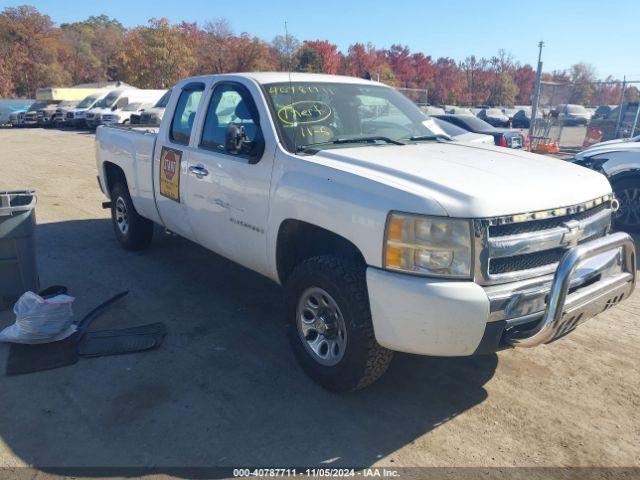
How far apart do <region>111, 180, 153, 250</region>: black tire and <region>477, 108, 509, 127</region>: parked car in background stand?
102 feet

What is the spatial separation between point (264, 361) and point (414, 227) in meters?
1.65

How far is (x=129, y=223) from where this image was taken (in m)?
6.22

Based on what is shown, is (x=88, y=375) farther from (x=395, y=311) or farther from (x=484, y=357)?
(x=484, y=357)

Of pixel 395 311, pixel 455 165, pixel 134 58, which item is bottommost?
pixel 395 311

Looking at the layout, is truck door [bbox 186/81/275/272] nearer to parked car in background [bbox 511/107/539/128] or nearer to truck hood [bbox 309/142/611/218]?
truck hood [bbox 309/142/611/218]

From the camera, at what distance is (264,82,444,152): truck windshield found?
3.90m

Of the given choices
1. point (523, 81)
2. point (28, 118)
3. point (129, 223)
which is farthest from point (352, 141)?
point (523, 81)

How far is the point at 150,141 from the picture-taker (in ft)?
17.6

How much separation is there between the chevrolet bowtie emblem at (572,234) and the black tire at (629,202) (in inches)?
186

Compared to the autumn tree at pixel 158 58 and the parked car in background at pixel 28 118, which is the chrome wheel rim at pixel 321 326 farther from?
the autumn tree at pixel 158 58

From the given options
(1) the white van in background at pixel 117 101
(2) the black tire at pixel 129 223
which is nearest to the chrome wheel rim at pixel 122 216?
(2) the black tire at pixel 129 223

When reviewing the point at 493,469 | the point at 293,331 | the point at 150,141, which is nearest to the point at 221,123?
the point at 150,141

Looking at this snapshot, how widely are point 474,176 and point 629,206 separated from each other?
17.4ft

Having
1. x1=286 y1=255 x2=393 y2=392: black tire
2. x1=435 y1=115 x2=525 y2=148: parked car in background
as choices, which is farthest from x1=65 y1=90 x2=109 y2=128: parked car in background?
x1=286 y1=255 x2=393 y2=392: black tire
